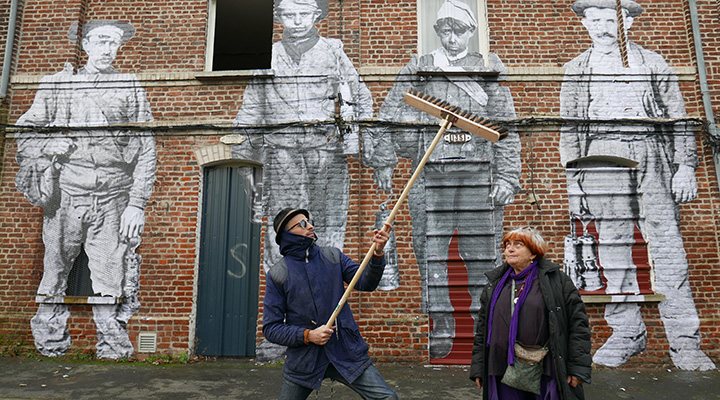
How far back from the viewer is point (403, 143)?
275 inches

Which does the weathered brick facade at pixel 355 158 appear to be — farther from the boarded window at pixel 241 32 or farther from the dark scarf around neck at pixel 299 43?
the boarded window at pixel 241 32

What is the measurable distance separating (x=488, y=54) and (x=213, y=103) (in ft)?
14.3

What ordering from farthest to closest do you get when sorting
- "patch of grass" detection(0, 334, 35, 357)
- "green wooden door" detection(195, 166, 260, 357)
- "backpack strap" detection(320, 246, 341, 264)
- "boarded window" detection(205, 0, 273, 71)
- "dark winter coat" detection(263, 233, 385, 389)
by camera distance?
"boarded window" detection(205, 0, 273, 71), "green wooden door" detection(195, 166, 260, 357), "patch of grass" detection(0, 334, 35, 357), "backpack strap" detection(320, 246, 341, 264), "dark winter coat" detection(263, 233, 385, 389)

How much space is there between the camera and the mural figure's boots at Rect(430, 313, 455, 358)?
21.2 feet

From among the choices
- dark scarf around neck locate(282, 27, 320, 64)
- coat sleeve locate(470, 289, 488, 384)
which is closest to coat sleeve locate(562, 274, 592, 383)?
coat sleeve locate(470, 289, 488, 384)

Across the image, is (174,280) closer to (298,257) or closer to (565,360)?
(298,257)

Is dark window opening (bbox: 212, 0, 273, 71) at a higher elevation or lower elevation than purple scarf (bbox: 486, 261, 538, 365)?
higher

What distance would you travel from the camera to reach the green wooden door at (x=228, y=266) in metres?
6.79

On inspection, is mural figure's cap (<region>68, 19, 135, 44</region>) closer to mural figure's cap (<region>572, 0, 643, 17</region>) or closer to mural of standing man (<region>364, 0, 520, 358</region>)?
mural of standing man (<region>364, 0, 520, 358</region>)

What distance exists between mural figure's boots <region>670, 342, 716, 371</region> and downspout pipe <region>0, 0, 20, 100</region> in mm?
10639

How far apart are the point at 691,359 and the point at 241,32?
9.86 meters

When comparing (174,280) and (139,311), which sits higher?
(174,280)

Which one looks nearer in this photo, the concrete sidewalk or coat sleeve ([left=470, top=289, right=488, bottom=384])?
coat sleeve ([left=470, top=289, right=488, bottom=384])

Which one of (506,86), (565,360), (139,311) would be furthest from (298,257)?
(506,86)
